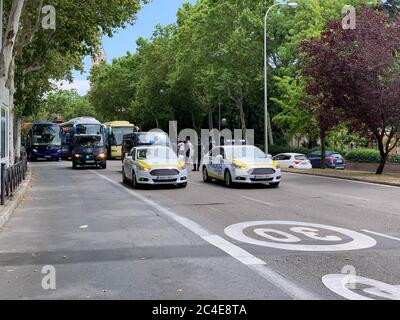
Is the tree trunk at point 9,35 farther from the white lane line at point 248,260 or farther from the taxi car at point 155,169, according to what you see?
the white lane line at point 248,260

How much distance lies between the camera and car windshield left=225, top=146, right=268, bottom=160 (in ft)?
61.6

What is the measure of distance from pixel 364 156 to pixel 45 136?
26272 millimetres

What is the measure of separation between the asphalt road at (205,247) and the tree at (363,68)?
25.9ft

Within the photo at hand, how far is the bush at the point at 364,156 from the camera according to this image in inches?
1395

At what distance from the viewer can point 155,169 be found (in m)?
17.7

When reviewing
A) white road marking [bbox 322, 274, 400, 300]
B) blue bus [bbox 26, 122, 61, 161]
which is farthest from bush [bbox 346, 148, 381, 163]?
white road marking [bbox 322, 274, 400, 300]

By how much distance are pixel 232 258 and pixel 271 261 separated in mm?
559

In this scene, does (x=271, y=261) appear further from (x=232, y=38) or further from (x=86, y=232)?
(x=232, y=38)

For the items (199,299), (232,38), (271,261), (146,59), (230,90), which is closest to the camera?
(199,299)

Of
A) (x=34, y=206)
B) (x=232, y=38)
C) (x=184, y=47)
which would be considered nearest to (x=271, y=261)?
(x=34, y=206)

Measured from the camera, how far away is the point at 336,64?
22312 millimetres

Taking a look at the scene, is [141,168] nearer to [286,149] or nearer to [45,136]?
[286,149]

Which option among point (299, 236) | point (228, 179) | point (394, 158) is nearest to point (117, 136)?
point (394, 158)

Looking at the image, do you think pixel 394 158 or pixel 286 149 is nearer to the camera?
pixel 394 158
